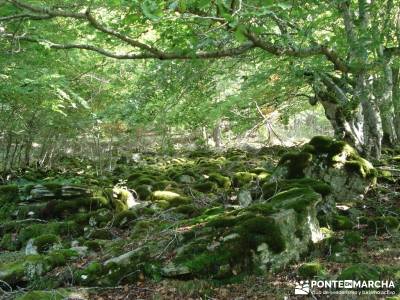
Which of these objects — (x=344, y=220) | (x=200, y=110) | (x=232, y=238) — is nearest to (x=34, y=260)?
(x=232, y=238)

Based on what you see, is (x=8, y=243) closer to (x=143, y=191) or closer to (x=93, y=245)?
(x=93, y=245)

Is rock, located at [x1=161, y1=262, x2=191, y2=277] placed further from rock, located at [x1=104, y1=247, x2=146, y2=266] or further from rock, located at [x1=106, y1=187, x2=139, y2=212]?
rock, located at [x1=106, y1=187, x2=139, y2=212]

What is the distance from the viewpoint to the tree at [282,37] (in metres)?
5.22

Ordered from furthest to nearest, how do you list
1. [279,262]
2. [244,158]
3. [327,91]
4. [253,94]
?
1. [244,158]
2. [253,94]
3. [327,91]
4. [279,262]

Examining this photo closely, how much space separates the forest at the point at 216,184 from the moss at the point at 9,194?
0.09 m

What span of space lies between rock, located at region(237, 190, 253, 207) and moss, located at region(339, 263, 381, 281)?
3.57m

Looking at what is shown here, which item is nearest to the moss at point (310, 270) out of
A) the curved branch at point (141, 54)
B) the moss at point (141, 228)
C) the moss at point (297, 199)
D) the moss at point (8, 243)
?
the moss at point (297, 199)

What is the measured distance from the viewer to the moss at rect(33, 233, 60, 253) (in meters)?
7.58

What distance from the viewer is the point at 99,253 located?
6.87 m

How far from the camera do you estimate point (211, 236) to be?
19.5 ft

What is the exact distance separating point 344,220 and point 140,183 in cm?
647

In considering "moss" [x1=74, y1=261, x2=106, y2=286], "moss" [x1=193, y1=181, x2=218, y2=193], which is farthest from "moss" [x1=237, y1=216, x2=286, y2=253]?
"moss" [x1=193, y1=181, x2=218, y2=193]

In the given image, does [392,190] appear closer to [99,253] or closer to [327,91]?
[327,91]

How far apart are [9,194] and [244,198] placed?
639cm
